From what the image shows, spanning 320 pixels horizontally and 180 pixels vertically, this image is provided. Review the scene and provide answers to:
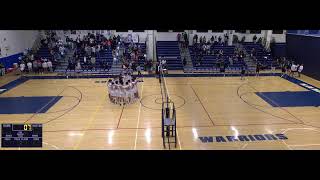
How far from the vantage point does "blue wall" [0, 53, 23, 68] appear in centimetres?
2741

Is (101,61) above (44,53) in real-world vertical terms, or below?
below

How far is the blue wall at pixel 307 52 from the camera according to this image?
25534 mm

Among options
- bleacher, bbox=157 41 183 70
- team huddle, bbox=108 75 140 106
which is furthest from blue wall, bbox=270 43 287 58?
team huddle, bbox=108 75 140 106

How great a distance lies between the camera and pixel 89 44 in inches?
1294

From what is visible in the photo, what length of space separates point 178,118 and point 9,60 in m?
21.7

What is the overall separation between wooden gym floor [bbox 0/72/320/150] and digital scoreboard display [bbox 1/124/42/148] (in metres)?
2.25

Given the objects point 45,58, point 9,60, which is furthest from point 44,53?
point 9,60

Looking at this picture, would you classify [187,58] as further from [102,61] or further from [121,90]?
[121,90]

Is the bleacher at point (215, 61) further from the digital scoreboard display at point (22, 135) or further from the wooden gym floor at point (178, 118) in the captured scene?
the digital scoreboard display at point (22, 135)

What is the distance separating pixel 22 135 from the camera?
935 cm

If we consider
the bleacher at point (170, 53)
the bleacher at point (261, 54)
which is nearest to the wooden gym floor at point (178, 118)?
the bleacher at point (170, 53)

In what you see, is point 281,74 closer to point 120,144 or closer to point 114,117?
point 114,117
